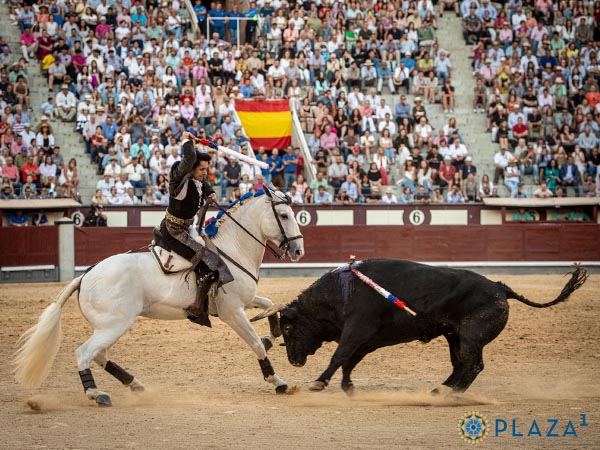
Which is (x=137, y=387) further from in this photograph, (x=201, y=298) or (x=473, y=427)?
(x=473, y=427)

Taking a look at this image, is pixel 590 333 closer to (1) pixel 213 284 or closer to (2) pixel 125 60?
(1) pixel 213 284

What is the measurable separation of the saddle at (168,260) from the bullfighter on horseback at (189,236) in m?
0.04

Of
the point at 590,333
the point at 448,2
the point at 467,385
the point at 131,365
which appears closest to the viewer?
the point at 467,385

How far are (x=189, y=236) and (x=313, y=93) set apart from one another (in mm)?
14797

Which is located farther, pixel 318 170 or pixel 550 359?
pixel 318 170

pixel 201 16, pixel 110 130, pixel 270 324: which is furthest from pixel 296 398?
pixel 201 16

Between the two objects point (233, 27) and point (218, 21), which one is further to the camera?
point (233, 27)

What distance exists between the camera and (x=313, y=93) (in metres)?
23.3

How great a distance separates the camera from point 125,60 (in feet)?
73.8

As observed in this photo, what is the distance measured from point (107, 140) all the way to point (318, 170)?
4507 mm

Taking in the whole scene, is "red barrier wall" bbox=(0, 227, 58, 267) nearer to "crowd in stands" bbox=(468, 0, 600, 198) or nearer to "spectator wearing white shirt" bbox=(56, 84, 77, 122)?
"spectator wearing white shirt" bbox=(56, 84, 77, 122)

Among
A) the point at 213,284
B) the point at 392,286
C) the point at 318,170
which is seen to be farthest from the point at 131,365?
the point at 318,170

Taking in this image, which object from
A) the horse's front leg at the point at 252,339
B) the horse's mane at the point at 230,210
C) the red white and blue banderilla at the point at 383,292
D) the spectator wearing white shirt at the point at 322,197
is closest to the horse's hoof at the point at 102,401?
the horse's front leg at the point at 252,339

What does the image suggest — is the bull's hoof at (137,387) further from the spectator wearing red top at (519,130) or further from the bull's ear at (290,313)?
the spectator wearing red top at (519,130)
